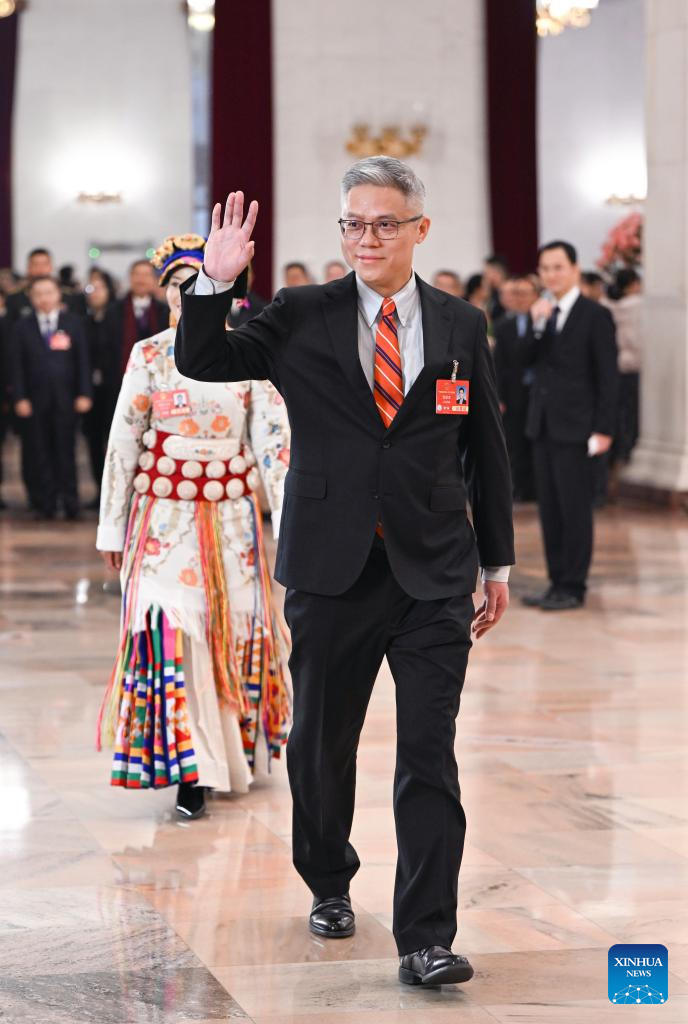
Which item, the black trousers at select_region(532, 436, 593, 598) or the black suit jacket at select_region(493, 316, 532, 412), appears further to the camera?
the black suit jacket at select_region(493, 316, 532, 412)

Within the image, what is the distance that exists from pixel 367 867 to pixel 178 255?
6.21 feet

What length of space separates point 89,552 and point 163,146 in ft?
45.8

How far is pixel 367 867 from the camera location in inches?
185

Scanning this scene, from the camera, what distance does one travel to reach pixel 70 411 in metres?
12.9

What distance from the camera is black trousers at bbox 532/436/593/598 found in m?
8.78

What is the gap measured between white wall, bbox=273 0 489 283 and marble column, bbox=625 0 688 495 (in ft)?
14.2

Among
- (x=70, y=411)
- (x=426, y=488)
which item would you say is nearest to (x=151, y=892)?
(x=426, y=488)

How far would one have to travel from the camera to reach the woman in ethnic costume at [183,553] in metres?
5.16

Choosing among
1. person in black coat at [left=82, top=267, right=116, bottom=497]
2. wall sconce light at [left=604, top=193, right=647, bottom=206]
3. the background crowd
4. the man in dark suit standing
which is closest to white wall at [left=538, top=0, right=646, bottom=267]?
wall sconce light at [left=604, top=193, right=647, bottom=206]

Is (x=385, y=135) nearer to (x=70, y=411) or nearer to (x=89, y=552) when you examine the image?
(x=70, y=411)

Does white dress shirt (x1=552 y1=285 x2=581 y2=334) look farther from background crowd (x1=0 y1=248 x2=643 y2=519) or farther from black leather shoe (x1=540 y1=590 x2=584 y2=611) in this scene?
background crowd (x1=0 y1=248 x2=643 y2=519)

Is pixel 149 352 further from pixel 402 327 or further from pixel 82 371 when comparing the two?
pixel 82 371

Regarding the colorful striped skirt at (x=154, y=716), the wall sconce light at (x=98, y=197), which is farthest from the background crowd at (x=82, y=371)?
the wall sconce light at (x=98, y=197)

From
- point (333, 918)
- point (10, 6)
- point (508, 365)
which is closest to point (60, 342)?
point (508, 365)
